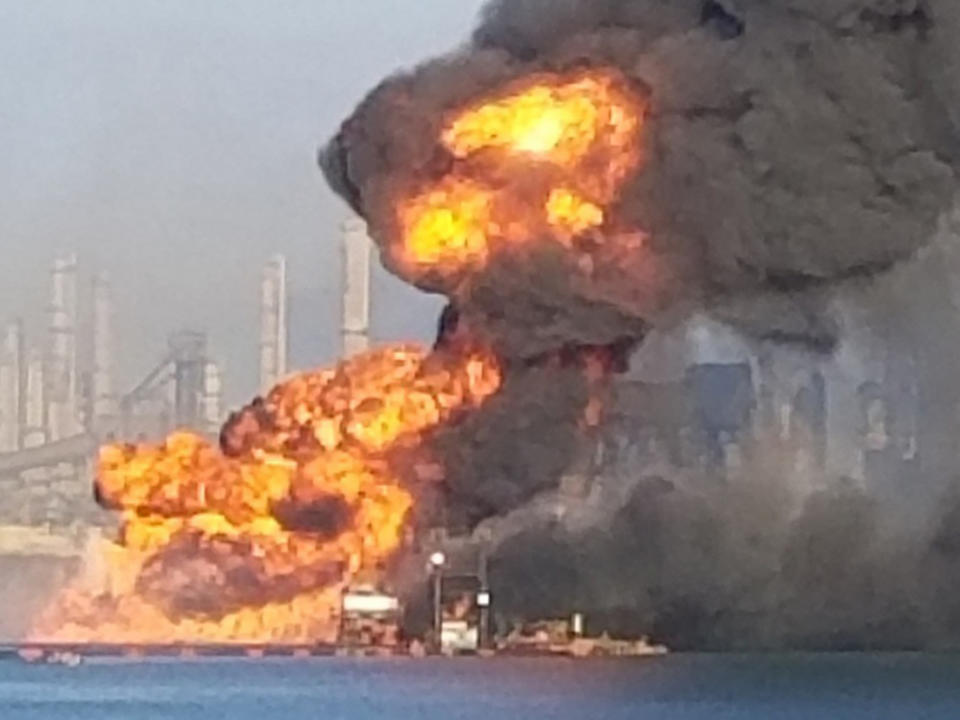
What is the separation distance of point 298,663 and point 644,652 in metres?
24.9

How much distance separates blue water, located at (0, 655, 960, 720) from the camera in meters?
98.0

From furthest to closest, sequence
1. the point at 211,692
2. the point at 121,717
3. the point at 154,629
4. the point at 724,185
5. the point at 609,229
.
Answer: the point at 211,692 < the point at 154,629 < the point at 121,717 < the point at 609,229 < the point at 724,185

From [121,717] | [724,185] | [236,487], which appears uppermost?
[724,185]

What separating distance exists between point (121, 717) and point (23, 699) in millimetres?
14837

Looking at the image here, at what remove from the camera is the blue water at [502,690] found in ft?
322

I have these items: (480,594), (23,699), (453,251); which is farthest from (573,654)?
(453,251)

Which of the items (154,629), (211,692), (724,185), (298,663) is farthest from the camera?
(298,663)

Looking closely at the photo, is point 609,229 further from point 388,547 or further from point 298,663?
point 298,663

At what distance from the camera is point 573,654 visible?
11488 cm

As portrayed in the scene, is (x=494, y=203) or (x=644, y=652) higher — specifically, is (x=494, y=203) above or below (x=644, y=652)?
above

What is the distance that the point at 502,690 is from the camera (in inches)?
4104

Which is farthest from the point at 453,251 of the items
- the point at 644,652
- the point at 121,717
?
the point at 644,652

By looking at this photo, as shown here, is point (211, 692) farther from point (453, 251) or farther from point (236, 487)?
point (453, 251)

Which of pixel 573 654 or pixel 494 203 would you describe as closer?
pixel 494 203
